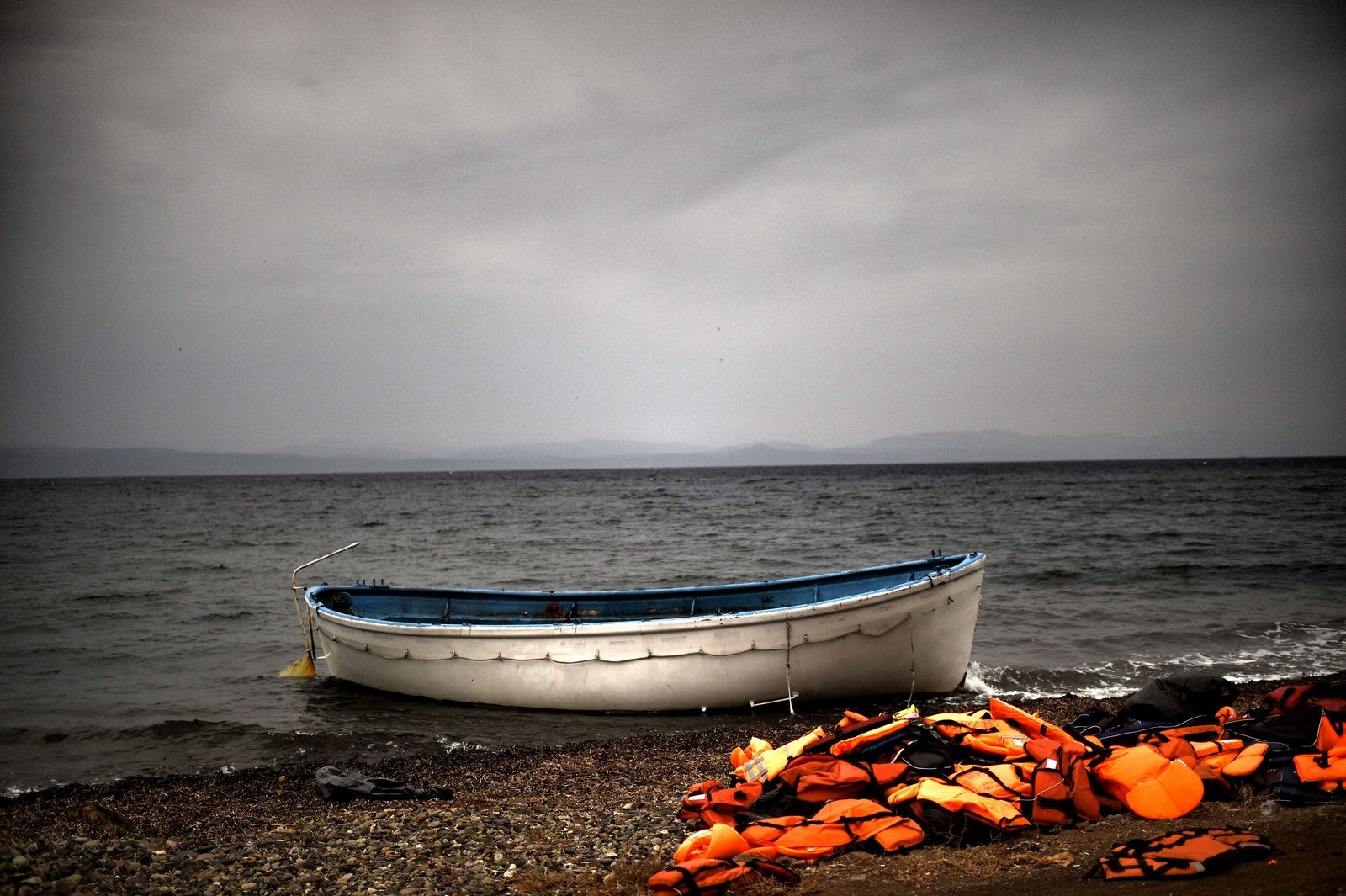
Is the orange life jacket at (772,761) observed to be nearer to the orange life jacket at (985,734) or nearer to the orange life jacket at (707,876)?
the orange life jacket at (985,734)

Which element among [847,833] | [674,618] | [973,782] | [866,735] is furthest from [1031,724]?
[674,618]

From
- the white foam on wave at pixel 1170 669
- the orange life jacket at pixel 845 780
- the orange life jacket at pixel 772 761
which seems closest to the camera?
the orange life jacket at pixel 845 780

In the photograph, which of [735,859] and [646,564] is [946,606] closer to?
[735,859]

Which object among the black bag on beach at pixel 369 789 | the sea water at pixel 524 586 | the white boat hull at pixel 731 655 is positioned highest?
the white boat hull at pixel 731 655

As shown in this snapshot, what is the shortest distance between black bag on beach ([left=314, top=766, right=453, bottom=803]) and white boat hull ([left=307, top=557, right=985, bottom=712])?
324 centimetres

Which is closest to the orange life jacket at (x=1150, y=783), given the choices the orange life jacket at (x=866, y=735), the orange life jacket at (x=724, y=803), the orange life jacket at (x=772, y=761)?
the orange life jacket at (x=866, y=735)

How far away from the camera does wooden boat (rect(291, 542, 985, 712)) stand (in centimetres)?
1043

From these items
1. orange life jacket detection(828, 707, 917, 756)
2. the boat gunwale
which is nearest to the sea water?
the boat gunwale

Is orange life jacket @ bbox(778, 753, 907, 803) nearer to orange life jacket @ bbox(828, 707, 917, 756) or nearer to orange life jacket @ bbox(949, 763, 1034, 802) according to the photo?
orange life jacket @ bbox(828, 707, 917, 756)

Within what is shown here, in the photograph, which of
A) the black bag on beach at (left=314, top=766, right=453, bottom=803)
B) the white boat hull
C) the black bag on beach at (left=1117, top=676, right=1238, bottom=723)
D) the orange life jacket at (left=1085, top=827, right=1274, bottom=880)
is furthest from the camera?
the white boat hull

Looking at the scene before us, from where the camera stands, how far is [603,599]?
13047mm

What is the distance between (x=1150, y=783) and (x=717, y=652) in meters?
5.71

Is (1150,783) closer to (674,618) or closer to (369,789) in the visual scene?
(674,618)

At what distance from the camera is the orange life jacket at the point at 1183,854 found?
4.17 meters
